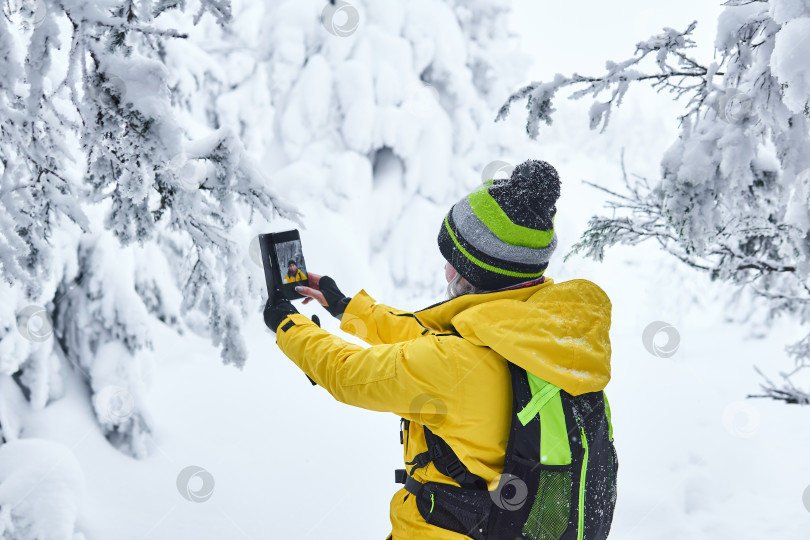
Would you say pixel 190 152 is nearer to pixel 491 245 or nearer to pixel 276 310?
pixel 276 310

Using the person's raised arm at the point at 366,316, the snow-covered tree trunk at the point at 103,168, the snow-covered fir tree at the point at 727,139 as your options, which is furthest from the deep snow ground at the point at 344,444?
the person's raised arm at the point at 366,316

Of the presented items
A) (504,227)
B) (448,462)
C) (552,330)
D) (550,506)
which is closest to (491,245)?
(504,227)

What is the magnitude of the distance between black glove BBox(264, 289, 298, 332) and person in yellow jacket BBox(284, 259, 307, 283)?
3.5 inches

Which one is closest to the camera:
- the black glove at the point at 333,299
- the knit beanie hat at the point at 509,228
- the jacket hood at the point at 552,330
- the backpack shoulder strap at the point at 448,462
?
the jacket hood at the point at 552,330

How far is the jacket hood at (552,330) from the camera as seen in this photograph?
1511 millimetres

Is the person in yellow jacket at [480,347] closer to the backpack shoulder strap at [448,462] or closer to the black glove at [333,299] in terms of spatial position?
the backpack shoulder strap at [448,462]

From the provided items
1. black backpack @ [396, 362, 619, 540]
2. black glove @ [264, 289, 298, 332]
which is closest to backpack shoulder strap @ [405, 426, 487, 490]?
black backpack @ [396, 362, 619, 540]

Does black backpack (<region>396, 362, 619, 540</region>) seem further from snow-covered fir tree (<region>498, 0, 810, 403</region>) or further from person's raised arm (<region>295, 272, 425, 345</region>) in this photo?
snow-covered fir tree (<region>498, 0, 810, 403</region>)

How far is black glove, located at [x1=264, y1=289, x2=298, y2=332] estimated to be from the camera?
1972 mm

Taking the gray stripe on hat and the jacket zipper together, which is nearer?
the jacket zipper

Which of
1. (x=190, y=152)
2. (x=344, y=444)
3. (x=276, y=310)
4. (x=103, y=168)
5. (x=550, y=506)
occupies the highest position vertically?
(x=190, y=152)

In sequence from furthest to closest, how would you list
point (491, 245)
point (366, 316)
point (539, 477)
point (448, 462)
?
point (366, 316) < point (491, 245) < point (448, 462) < point (539, 477)

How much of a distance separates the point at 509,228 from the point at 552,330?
40 cm

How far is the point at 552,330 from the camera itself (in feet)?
5.12
